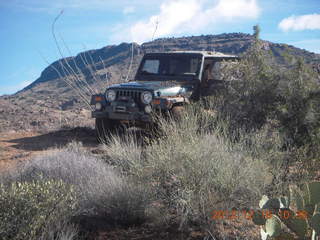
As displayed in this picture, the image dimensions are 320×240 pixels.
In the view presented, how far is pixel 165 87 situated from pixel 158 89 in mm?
200

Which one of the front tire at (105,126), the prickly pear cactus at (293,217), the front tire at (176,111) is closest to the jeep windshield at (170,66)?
the front tire at (176,111)

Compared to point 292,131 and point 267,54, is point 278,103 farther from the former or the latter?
point 267,54

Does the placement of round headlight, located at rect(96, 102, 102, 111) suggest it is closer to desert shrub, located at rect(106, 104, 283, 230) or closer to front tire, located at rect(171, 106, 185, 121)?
front tire, located at rect(171, 106, 185, 121)

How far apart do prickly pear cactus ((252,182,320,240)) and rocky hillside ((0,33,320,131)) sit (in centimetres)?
378

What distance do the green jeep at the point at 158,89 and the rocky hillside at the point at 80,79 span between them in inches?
37.8

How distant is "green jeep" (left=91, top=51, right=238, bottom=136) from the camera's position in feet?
24.3

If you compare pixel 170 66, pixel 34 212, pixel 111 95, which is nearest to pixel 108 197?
pixel 34 212

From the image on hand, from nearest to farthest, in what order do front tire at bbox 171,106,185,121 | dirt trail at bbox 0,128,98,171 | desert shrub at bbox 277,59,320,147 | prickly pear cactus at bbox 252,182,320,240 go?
1. prickly pear cactus at bbox 252,182,320,240
2. desert shrub at bbox 277,59,320,147
3. dirt trail at bbox 0,128,98,171
4. front tire at bbox 171,106,185,121

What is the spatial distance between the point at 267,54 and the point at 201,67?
1725 millimetres

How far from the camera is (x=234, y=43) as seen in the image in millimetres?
37469

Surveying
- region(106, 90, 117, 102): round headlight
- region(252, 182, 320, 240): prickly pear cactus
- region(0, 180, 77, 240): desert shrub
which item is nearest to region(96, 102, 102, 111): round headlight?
region(106, 90, 117, 102): round headlight

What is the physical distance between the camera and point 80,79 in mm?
14305

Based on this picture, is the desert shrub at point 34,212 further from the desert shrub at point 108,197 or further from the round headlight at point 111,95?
the round headlight at point 111,95
